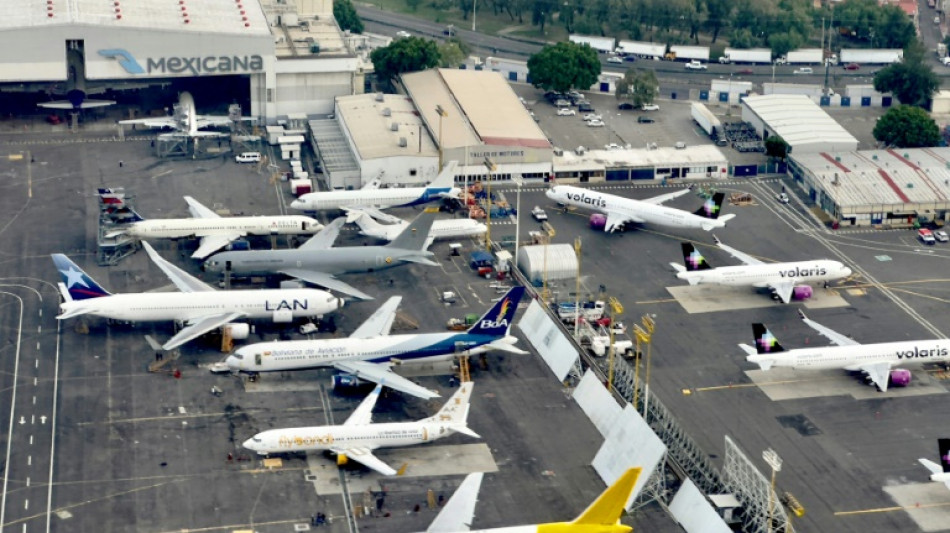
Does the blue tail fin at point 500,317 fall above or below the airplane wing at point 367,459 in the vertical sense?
above

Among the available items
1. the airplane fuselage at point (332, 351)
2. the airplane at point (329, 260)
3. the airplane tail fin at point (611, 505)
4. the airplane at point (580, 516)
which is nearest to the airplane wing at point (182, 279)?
the airplane at point (329, 260)

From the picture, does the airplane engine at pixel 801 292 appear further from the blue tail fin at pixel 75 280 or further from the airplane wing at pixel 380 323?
the blue tail fin at pixel 75 280

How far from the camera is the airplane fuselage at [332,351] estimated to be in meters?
163

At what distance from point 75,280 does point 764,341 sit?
77.7 m

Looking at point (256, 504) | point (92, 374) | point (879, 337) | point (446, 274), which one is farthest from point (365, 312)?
point (879, 337)

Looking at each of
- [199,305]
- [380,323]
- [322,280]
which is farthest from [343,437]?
[322,280]

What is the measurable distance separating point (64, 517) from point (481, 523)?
37813mm

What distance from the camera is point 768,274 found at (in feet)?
621

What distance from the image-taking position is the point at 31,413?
156875 mm

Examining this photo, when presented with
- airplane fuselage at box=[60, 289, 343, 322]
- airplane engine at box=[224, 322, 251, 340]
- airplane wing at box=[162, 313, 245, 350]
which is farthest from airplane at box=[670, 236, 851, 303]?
airplane wing at box=[162, 313, 245, 350]

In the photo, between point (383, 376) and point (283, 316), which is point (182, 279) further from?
point (383, 376)

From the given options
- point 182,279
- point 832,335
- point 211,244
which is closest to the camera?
point 832,335

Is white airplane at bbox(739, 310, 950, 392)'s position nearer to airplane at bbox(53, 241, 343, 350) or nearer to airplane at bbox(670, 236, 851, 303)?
airplane at bbox(670, 236, 851, 303)

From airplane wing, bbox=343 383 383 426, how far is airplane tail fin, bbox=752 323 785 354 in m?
41.3
